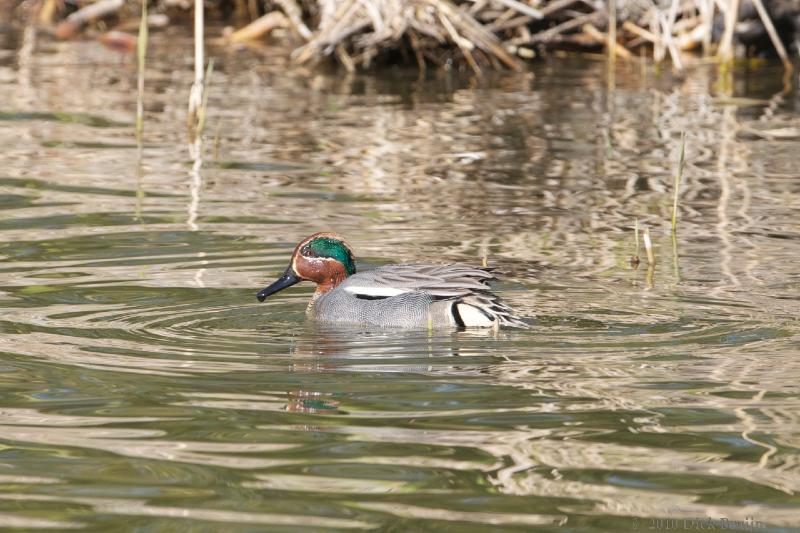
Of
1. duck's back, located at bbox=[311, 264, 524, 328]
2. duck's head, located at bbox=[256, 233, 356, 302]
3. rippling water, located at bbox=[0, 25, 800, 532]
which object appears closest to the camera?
rippling water, located at bbox=[0, 25, 800, 532]

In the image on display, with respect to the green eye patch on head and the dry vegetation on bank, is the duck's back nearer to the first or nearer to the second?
the green eye patch on head

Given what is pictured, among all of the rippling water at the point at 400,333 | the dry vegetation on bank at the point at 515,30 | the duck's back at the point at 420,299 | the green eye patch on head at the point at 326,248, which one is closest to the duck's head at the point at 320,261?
the green eye patch on head at the point at 326,248

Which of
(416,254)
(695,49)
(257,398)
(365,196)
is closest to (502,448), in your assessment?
(257,398)

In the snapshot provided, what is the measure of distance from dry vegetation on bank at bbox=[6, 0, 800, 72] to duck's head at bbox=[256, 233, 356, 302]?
312 inches

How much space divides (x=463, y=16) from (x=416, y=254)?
Result: 24.8ft

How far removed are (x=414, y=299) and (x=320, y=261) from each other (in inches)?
31.8

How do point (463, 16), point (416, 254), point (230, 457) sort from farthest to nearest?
point (463, 16), point (416, 254), point (230, 457)

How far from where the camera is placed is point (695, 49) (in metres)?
17.8

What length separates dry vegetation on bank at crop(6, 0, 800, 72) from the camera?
1552 centimetres

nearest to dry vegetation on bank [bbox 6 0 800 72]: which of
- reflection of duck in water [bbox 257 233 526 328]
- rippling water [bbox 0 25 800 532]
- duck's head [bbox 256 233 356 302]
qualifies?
rippling water [bbox 0 25 800 532]

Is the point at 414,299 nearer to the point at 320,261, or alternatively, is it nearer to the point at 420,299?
the point at 420,299

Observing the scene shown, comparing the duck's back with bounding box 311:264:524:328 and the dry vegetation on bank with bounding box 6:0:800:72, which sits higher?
the dry vegetation on bank with bounding box 6:0:800:72

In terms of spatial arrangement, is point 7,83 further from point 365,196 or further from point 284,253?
point 284,253

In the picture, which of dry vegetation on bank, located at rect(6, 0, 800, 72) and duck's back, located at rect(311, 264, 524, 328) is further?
dry vegetation on bank, located at rect(6, 0, 800, 72)
